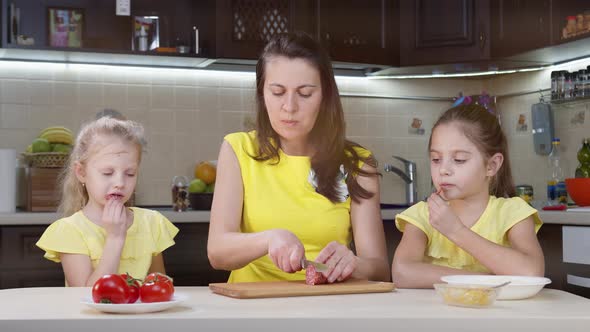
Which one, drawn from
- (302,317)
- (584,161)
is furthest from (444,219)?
(584,161)

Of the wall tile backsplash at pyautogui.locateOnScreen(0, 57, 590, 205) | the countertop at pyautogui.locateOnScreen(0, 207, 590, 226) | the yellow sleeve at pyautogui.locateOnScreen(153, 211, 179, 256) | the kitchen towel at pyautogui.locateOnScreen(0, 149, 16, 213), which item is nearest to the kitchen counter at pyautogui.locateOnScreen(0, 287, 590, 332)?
the yellow sleeve at pyautogui.locateOnScreen(153, 211, 179, 256)

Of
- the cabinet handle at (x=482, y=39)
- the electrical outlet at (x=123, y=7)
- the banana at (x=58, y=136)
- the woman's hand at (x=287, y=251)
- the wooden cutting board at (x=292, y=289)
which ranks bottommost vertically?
the wooden cutting board at (x=292, y=289)

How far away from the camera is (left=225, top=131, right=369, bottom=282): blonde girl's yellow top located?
209cm

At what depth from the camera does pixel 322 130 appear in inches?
85.5

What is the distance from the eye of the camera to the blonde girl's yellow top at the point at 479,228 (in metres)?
2.05

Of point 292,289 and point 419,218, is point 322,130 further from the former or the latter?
point 292,289

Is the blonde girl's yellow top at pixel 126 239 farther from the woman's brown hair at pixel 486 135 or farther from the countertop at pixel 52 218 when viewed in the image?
the countertop at pixel 52 218

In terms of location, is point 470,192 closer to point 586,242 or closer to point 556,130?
point 586,242

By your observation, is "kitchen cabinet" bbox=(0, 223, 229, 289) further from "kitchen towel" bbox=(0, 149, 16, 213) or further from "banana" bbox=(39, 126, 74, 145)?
"banana" bbox=(39, 126, 74, 145)

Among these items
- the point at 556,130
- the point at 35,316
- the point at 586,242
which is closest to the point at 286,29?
the point at 556,130

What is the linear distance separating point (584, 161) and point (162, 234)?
2121 mm

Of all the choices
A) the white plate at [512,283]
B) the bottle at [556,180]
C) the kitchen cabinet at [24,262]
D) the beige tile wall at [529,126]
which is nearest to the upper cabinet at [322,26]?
the beige tile wall at [529,126]

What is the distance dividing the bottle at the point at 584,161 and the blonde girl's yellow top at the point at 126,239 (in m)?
2.03

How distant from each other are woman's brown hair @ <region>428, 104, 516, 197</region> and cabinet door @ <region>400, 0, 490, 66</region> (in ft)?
5.92
